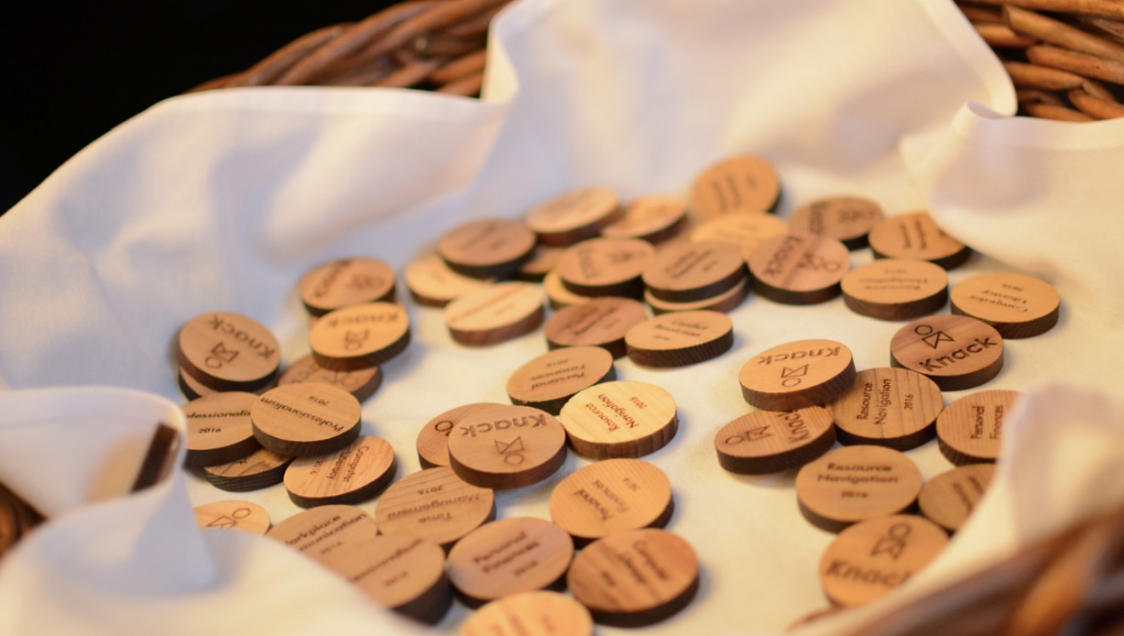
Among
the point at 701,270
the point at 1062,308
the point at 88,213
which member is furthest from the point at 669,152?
the point at 88,213

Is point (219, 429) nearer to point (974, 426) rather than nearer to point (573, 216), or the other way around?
point (573, 216)

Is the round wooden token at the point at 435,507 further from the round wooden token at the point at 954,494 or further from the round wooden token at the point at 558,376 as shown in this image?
the round wooden token at the point at 954,494

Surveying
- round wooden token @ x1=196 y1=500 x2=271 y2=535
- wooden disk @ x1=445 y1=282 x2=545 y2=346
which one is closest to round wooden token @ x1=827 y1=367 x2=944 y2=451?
wooden disk @ x1=445 y1=282 x2=545 y2=346

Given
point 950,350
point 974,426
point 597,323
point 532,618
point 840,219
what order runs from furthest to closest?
point 840,219 < point 597,323 < point 950,350 < point 974,426 < point 532,618

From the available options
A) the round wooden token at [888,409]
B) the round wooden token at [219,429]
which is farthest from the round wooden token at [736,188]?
the round wooden token at [219,429]

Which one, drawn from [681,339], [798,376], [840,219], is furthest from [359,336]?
[840,219]

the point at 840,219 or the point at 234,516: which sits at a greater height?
the point at 840,219

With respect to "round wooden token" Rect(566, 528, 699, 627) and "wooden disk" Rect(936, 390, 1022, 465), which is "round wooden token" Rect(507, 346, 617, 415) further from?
"wooden disk" Rect(936, 390, 1022, 465)
